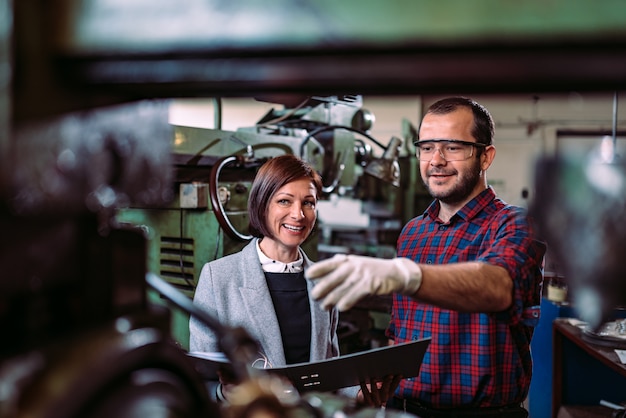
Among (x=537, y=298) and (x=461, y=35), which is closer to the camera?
(x=461, y=35)

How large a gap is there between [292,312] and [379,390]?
1.64 feet

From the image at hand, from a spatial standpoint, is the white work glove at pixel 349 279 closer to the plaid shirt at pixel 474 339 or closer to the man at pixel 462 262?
the man at pixel 462 262

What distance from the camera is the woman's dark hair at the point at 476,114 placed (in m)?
1.79

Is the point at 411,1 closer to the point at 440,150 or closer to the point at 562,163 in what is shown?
the point at 562,163

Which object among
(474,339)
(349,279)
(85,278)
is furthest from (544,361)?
(85,278)

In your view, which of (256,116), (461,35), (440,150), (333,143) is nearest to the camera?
(461,35)

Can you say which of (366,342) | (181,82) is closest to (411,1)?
(181,82)

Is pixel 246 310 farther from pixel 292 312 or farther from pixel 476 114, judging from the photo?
pixel 476 114

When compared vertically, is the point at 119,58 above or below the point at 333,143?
below

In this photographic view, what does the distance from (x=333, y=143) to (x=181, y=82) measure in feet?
8.59

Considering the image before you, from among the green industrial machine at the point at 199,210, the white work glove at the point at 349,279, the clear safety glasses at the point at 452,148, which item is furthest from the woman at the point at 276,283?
the white work glove at the point at 349,279

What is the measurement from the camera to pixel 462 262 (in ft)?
4.53

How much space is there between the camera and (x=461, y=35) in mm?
491

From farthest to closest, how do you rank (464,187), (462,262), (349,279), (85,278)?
1. (464,187)
2. (462,262)
3. (349,279)
4. (85,278)
